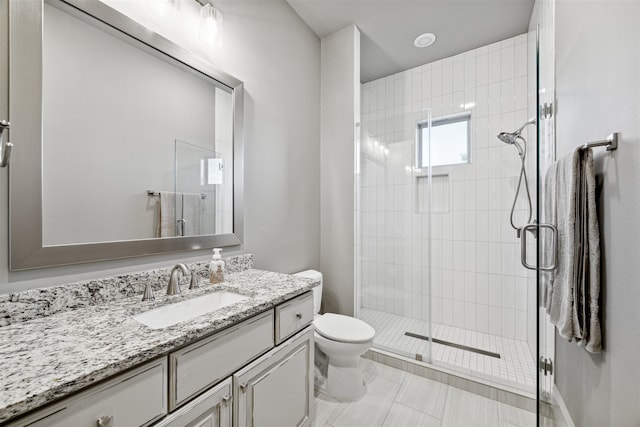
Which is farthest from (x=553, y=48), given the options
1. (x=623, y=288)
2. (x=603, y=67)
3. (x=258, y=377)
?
(x=258, y=377)

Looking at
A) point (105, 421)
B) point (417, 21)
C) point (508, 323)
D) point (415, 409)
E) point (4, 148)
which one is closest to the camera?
point (105, 421)

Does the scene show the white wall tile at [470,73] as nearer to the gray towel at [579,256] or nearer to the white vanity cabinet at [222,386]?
the gray towel at [579,256]

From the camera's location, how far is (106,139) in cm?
111

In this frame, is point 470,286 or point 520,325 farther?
point 470,286

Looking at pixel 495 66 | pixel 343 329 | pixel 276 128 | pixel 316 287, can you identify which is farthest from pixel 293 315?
pixel 495 66

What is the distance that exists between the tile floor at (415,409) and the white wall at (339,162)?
0.69 meters

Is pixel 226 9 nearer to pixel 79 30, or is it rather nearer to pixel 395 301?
pixel 79 30

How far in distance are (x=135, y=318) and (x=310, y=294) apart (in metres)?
0.76

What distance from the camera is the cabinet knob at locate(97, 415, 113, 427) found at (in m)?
0.63

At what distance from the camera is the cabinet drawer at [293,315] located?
1188mm

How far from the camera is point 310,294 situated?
1.41 meters

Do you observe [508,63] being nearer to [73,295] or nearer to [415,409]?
[415,409]

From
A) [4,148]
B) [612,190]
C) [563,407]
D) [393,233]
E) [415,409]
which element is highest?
[4,148]

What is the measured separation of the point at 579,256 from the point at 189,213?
1761 millimetres
